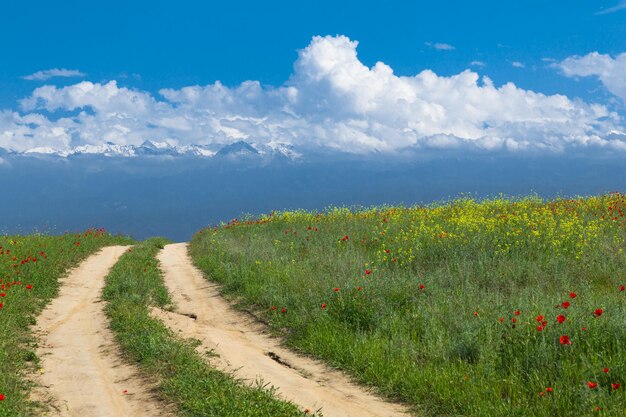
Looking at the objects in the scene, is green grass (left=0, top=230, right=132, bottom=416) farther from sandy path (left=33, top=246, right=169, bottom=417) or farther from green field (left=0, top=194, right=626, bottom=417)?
sandy path (left=33, top=246, right=169, bottom=417)

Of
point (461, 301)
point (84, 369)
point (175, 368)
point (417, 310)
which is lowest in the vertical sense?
point (84, 369)

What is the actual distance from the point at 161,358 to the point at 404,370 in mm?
3929

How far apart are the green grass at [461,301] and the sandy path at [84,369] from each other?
3173mm

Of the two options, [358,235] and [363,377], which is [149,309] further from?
[358,235]

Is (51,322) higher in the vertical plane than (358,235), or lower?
lower

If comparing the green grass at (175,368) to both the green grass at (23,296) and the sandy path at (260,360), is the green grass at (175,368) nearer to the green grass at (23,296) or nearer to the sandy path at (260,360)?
the sandy path at (260,360)

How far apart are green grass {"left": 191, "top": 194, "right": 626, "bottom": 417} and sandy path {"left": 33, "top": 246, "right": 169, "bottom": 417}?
3.17 metres

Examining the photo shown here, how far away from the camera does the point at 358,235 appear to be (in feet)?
64.4

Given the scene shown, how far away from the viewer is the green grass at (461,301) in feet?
22.5

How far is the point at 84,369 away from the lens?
8844 millimetres

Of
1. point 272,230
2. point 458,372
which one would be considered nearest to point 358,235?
point 272,230

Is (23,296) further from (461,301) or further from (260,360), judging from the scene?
(461,301)

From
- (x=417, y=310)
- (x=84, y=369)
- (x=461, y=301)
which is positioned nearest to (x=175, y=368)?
(x=84, y=369)

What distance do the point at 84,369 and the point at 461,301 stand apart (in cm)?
692
